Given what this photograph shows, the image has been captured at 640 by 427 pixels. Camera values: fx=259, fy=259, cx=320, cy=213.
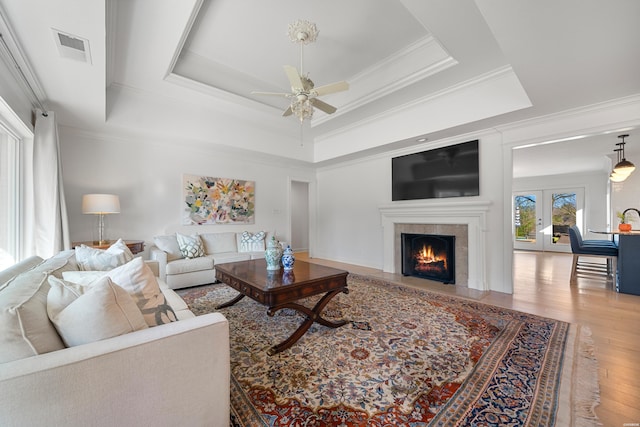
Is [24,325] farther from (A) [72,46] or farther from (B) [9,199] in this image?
(B) [9,199]

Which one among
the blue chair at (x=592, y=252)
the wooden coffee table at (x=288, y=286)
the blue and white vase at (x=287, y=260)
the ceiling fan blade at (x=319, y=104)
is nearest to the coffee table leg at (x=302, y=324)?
the wooden coffee table at (x=288, y=286)

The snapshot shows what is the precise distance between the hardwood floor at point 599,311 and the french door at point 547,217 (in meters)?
3.15

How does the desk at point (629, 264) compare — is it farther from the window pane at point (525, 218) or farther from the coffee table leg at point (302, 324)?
the window pane at point (525, 218)

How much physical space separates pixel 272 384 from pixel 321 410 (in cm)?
38

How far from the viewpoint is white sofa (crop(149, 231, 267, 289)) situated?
12.0 ft

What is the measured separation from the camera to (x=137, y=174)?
13.7 ft

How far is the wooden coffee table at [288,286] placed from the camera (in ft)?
6.84

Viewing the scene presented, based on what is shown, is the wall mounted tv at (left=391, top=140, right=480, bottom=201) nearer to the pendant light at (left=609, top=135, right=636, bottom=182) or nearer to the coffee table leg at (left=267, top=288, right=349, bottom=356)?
the pendant light at (left=609, top=135, right=636, bottom=182)

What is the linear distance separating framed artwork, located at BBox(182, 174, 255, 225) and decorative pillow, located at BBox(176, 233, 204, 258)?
493 millimetres

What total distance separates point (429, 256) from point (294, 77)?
11.8ft

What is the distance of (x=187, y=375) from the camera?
110cm

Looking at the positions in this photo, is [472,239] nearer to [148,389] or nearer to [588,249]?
[588,249]

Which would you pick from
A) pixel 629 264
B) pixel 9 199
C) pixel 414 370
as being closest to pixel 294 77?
pixel 414 370

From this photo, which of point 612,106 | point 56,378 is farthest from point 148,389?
point 612,106
